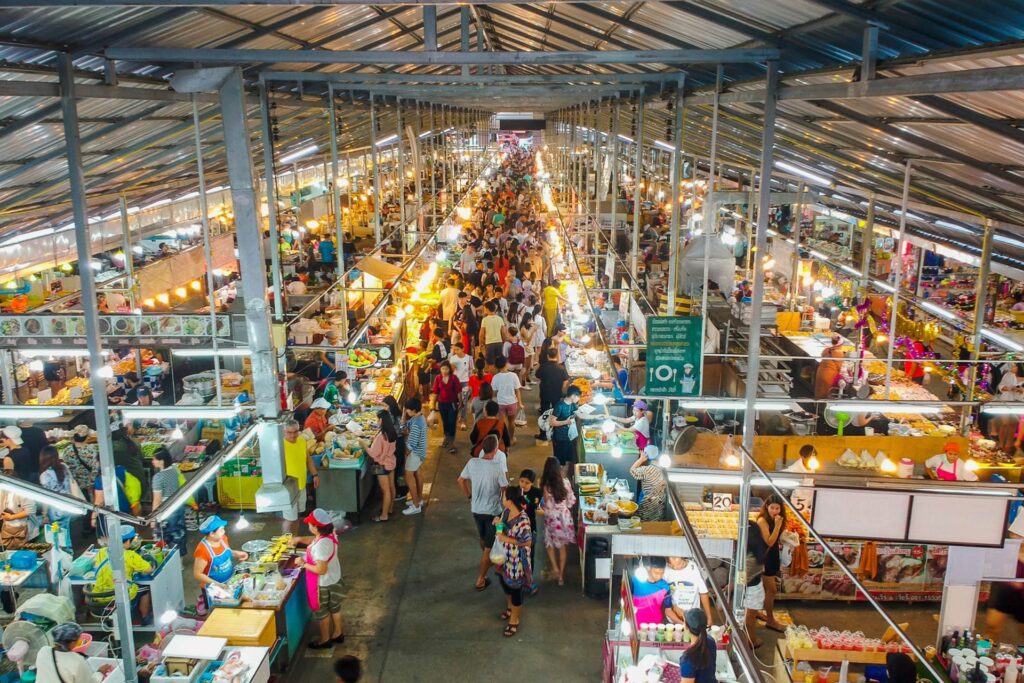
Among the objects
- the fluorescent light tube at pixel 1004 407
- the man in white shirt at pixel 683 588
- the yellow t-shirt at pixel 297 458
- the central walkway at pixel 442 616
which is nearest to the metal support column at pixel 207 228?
the yellow t-shirt at pixel 297 458

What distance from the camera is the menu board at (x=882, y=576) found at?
28.5 ft

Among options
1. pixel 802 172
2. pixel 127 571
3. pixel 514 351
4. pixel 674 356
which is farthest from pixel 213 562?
pixel 802 172

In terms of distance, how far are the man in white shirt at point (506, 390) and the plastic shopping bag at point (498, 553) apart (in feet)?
12.4

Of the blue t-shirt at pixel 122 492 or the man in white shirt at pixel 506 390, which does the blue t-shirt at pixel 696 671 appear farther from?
the blue t-shirt at pixel 122 492

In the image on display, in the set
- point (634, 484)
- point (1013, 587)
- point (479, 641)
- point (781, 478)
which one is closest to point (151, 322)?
point (479, 641)

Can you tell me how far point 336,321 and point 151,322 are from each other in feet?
14.8

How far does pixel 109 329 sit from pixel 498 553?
5805 mm

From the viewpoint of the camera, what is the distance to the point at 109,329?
1002 centimetres

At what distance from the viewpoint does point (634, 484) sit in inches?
392

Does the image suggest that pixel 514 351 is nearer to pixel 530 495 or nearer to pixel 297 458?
pixel 297 458

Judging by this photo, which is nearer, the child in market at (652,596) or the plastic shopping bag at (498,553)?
the child in market at (652,596)

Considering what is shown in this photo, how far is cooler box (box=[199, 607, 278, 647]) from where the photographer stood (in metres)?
6.75

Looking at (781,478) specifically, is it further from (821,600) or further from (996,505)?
(821,600)

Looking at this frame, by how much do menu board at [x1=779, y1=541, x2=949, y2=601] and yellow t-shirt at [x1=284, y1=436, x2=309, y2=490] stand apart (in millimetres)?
5592
